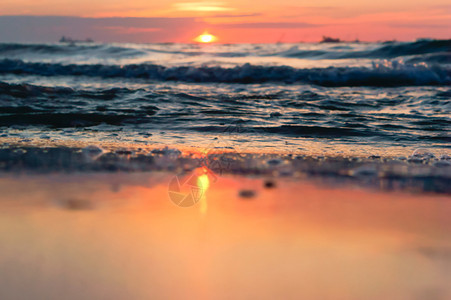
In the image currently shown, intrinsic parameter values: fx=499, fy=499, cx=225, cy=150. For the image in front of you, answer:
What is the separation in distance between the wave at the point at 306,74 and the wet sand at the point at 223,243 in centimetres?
762

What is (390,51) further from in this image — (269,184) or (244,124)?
(269,184)

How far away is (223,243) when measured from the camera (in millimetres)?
1609

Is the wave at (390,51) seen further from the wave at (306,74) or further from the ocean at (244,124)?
the ocean at (244,124)

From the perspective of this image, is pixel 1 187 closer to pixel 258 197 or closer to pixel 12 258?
pixel 12 258

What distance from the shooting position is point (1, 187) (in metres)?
2.25

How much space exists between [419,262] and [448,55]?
40.9ft

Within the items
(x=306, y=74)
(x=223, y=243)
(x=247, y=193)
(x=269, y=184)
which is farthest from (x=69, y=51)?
(x=223, y=243)

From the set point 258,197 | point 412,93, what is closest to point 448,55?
point 412,93

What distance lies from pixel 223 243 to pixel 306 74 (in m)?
8.63

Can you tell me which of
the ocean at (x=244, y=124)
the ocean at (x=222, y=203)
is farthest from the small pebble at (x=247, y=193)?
the ocean at (x=244, y=124)

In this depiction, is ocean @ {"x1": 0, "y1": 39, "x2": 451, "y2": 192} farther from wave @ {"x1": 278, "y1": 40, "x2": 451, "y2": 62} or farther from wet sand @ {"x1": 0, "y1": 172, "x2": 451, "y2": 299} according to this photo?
wave @ {"x1": 278, "y1": 40, "x2": 451, "y2": 62}

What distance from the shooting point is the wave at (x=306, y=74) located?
378 inches

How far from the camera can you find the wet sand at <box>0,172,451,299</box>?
4.37 feet

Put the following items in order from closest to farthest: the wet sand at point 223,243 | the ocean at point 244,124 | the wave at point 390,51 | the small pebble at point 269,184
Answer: the wet sand at point 223,243 → the small pebble at point 269,184 → the ocean at point 244,124 → the wave at point 390,51
